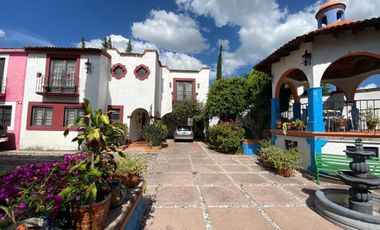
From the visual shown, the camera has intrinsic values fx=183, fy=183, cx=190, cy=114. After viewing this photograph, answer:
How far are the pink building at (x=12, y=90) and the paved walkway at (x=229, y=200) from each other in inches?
418

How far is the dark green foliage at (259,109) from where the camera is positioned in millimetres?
10742

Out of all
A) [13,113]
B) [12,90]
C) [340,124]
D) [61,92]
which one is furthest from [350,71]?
[12,90]

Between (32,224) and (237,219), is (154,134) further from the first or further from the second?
(32,224)

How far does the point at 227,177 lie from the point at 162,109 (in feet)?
40.8

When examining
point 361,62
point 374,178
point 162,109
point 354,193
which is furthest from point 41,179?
point 162,109

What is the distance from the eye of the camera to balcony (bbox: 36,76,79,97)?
11492mm

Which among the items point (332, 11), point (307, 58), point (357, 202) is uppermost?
point (332, 11)

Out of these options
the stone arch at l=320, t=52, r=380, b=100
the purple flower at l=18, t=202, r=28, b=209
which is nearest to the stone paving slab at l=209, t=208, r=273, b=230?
the purple flower at l=18, t=202, r=28, b=209

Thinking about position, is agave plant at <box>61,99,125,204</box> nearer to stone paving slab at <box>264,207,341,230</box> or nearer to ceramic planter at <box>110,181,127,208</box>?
ceramic planter at <box>110,181,127,208</box>

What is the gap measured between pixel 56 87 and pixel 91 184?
41.3ft

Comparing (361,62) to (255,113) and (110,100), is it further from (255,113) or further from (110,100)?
(110,100)

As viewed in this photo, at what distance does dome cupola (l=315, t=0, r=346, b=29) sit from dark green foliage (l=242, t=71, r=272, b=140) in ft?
12.6

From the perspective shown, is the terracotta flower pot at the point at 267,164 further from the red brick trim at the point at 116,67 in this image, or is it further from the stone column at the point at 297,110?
the red brick trim at the point at 116,67

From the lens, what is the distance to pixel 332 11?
9070 millimetres
